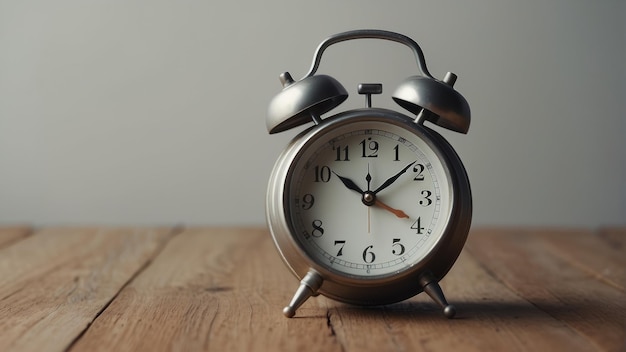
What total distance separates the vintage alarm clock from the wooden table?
0.25ft

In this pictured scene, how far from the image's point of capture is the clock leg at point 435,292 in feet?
4.44

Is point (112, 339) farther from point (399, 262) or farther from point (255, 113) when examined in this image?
point (255, 113)

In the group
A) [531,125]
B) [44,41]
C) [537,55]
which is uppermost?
[44,41]

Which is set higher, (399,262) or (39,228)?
(399,262)

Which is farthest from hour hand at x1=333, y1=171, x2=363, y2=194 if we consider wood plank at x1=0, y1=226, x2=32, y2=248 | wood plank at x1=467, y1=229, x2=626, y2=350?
wood plank at x1=0, y1=226, x2=32, y2=248

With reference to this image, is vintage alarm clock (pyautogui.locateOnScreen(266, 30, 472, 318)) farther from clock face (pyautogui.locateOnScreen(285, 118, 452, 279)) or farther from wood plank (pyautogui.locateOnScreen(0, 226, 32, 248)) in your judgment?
wood plank (pyautogui.locateOnScreen(0, 226, 32, 248))

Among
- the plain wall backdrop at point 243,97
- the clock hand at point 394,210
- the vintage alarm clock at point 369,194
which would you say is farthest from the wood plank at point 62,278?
the clock hand at point 394,210

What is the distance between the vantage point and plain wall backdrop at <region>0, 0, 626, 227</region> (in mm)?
2822

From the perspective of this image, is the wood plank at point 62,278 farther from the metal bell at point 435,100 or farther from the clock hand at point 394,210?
the metal bell at point 435,100

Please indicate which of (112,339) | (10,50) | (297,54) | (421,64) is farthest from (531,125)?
(112,339)

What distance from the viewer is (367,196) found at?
1.39m

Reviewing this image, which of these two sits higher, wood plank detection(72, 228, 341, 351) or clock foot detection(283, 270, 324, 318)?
clock foot detection(283, 270, 324, 318)

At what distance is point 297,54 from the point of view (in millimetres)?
2824

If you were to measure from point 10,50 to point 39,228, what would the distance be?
60 cm
